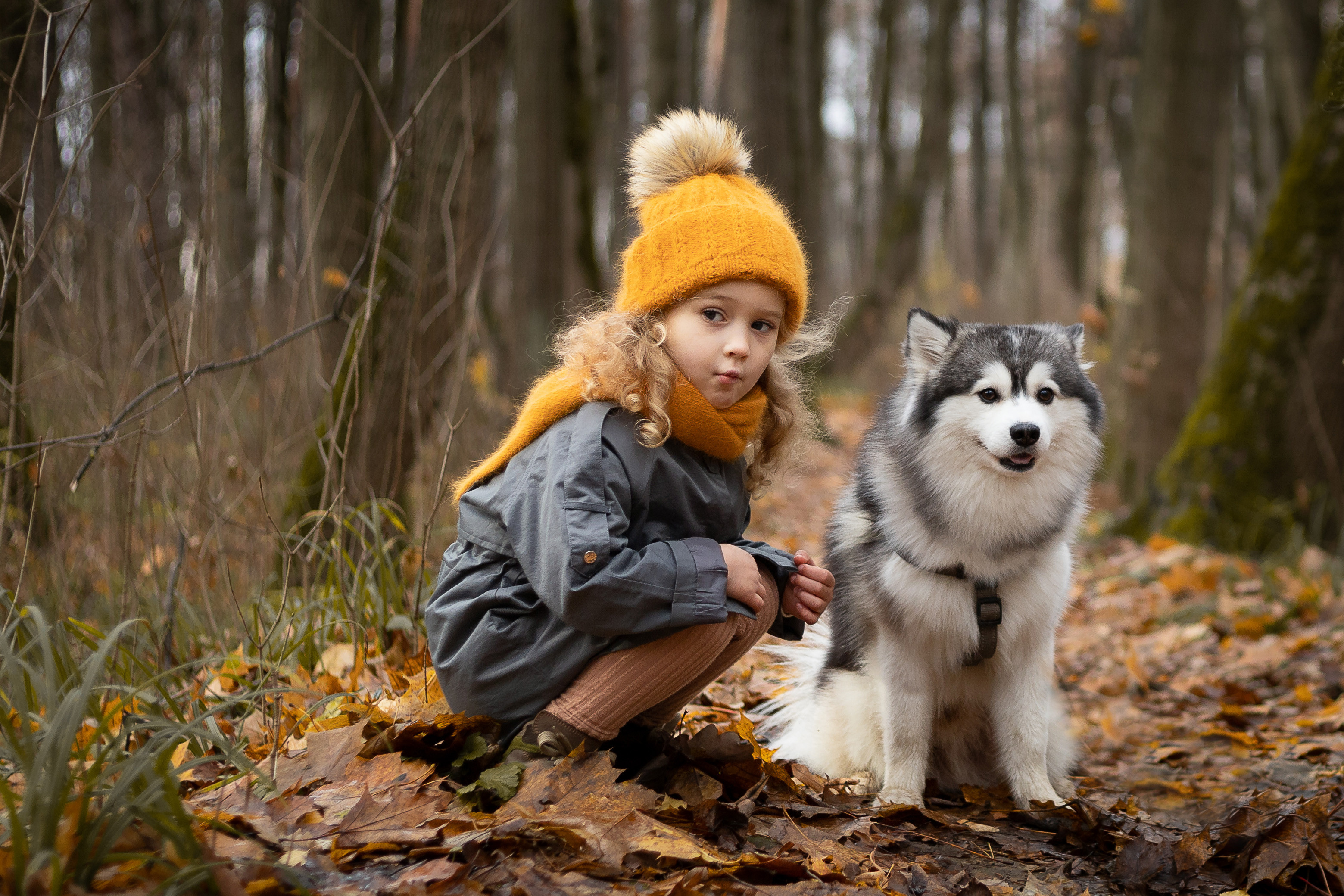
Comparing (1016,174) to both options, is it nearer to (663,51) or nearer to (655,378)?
(663,51)

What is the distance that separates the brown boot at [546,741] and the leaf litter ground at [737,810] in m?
0.06

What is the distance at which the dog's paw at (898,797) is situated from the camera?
2689 mm

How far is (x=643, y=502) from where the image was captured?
2.24 m

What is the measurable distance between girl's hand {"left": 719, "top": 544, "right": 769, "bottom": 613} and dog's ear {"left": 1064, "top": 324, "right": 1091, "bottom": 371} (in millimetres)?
1377

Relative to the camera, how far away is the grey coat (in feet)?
6.75

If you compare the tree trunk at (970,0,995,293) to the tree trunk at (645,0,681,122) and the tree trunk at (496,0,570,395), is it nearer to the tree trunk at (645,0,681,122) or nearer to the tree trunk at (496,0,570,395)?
the tree trunk at (645,0,681,122)

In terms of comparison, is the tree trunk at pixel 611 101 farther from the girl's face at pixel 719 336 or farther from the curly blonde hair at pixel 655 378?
the girl's face at pixel 719 336

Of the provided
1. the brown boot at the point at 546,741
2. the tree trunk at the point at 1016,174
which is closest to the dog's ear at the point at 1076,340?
the brown boot at the point at 546,741

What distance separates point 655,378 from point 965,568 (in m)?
1.11

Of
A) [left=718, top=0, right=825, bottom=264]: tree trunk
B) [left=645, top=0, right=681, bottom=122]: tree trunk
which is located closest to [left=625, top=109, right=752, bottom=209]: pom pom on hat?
[left=718, top=0, right=825, bottom=264]: tree trunk

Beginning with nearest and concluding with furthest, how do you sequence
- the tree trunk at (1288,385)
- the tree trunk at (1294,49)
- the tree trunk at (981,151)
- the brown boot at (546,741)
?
the brown boot at (546,741)
the tree trunk at (1288,385)
the tree trunk at (1294,49)
the tree trunk at (981,151)

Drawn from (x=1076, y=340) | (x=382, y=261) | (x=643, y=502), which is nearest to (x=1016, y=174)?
(x=382, y=261)

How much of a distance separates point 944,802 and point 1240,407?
12.2 ft

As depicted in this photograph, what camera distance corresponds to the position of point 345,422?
402cm
